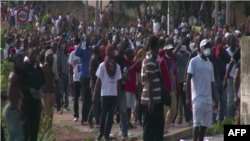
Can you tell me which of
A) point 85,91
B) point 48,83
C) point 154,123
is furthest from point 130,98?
point 154,123

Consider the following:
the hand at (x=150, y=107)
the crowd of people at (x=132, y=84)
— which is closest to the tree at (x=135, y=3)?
the crowd of people at (x=132, y=84)

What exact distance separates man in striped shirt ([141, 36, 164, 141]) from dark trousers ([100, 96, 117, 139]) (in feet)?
5.27

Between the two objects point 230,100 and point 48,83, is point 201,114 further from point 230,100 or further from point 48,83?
point 48,83

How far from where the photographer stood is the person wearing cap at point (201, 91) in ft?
32.0

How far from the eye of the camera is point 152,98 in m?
9.27

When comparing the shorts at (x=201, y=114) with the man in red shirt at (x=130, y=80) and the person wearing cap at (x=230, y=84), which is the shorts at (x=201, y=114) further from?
the person wearing cap at (x=230, y=84)

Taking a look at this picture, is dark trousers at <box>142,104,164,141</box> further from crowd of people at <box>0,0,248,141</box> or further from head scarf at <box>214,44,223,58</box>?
head scarf at <box>214,44,223,58</box>

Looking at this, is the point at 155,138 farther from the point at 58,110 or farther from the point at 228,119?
the point at 58,110

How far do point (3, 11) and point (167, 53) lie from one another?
41.2 metres

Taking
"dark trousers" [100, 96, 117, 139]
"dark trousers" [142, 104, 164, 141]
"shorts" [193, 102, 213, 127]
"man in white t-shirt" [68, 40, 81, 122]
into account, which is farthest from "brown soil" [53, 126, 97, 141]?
"shorts" [193, 102, 213, 127]

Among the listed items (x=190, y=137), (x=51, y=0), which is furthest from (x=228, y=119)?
(x=51, y=0)

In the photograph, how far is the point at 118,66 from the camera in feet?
37.3

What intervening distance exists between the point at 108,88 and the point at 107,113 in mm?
452

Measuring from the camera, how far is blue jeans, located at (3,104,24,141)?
29.3ft
